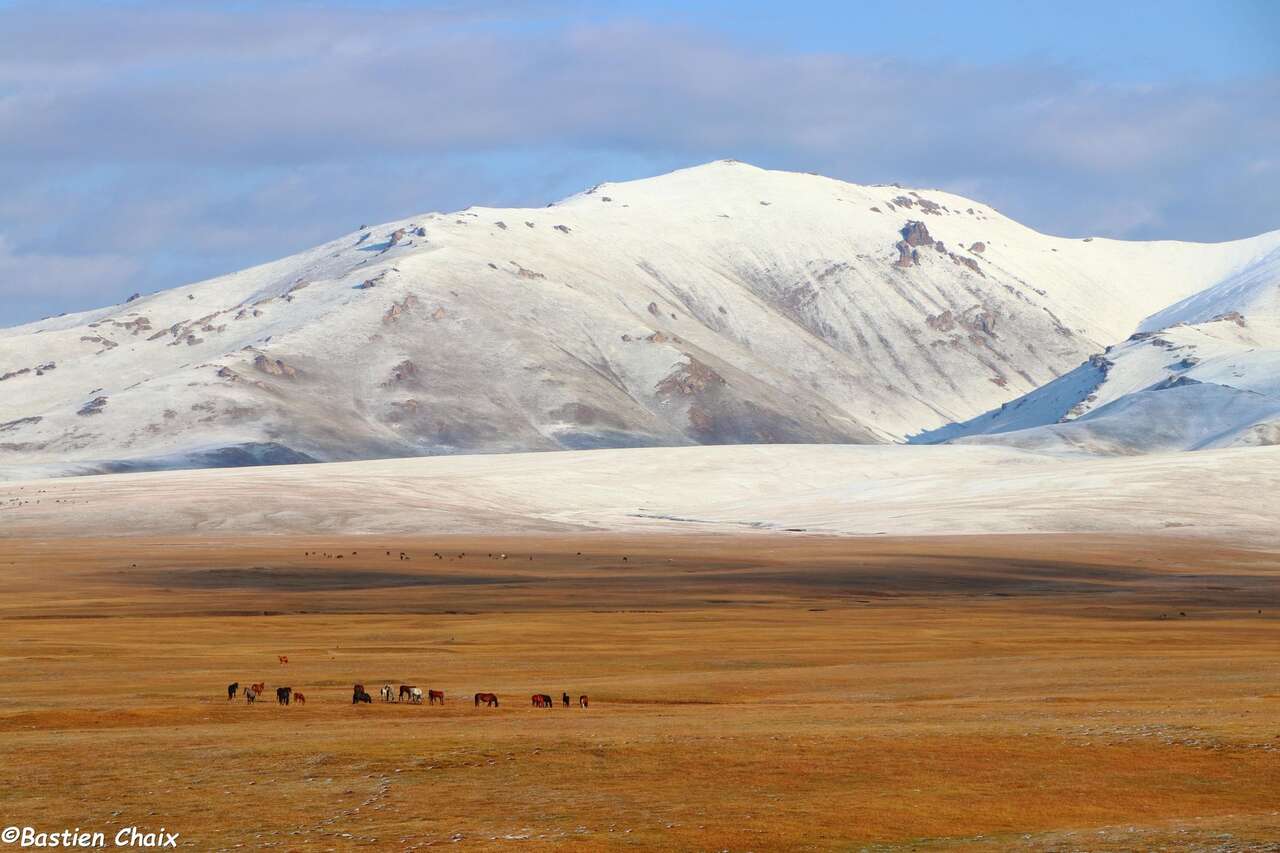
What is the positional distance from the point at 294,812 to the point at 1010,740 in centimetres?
1586

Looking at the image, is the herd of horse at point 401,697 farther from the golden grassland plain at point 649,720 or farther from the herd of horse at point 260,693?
the golden grassland plain at point 649,720

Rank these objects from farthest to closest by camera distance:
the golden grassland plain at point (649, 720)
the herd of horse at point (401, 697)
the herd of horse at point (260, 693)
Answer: the herd of horse at point (401, 697) → the herd of horse at point (260, 693) → the golden grassland plain at point (649, 720)

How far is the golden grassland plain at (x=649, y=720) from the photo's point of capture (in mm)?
29469

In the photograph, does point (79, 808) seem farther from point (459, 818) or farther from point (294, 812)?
point (459, 818)

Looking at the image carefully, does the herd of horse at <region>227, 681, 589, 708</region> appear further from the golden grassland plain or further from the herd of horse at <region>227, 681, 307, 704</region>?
the golden grassland plain

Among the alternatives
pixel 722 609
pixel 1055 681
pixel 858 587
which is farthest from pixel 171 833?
Answer: pixel 858 587

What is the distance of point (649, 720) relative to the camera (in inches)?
1718

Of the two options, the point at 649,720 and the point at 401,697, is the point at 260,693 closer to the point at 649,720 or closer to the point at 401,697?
the point at 401,697

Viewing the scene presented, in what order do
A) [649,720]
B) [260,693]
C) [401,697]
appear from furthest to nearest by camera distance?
[260,693] < [401,697] < [649,720]

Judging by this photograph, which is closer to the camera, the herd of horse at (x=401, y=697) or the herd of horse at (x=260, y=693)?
the herd of horse at (x=260, y=693)

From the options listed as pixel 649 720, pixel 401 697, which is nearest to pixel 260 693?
pixel 401 697

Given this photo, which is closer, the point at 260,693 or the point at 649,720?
the point at 649,720

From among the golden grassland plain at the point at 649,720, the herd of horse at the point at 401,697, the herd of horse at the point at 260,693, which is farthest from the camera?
the herd of horse at the point at 401,697

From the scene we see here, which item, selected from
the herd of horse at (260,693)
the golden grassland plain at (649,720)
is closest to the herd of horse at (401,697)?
the herd of horse at (260,693)
